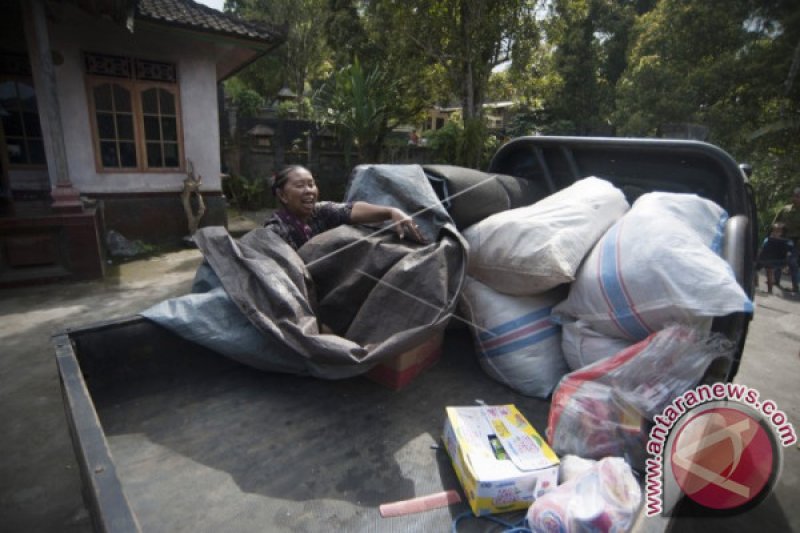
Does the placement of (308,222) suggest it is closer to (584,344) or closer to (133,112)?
(584,344)

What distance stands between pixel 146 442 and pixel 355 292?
788 millimetres

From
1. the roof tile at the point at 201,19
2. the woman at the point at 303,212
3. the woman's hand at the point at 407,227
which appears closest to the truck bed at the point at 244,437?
the woman's hand at the point at 407,227

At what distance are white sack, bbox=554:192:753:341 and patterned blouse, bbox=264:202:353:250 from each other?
1.09 m

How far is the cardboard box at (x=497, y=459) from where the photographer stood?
3.48ft

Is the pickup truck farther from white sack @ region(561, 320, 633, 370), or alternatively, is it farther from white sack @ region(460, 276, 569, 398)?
white sack @ region(561, 320, 633, 370)

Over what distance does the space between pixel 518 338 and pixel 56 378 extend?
9.53ft

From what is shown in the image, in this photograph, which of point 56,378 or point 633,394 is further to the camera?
point 56,378

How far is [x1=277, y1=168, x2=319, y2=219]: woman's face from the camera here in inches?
86.1

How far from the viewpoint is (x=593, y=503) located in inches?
37.1

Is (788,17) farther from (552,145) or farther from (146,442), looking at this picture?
(146,442)

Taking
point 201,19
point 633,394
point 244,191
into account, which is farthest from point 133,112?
point 633,394

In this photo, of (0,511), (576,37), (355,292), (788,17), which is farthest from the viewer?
(576,37)

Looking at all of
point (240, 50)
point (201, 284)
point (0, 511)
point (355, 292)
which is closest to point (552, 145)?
point (355, 292)

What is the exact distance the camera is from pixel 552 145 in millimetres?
2484
